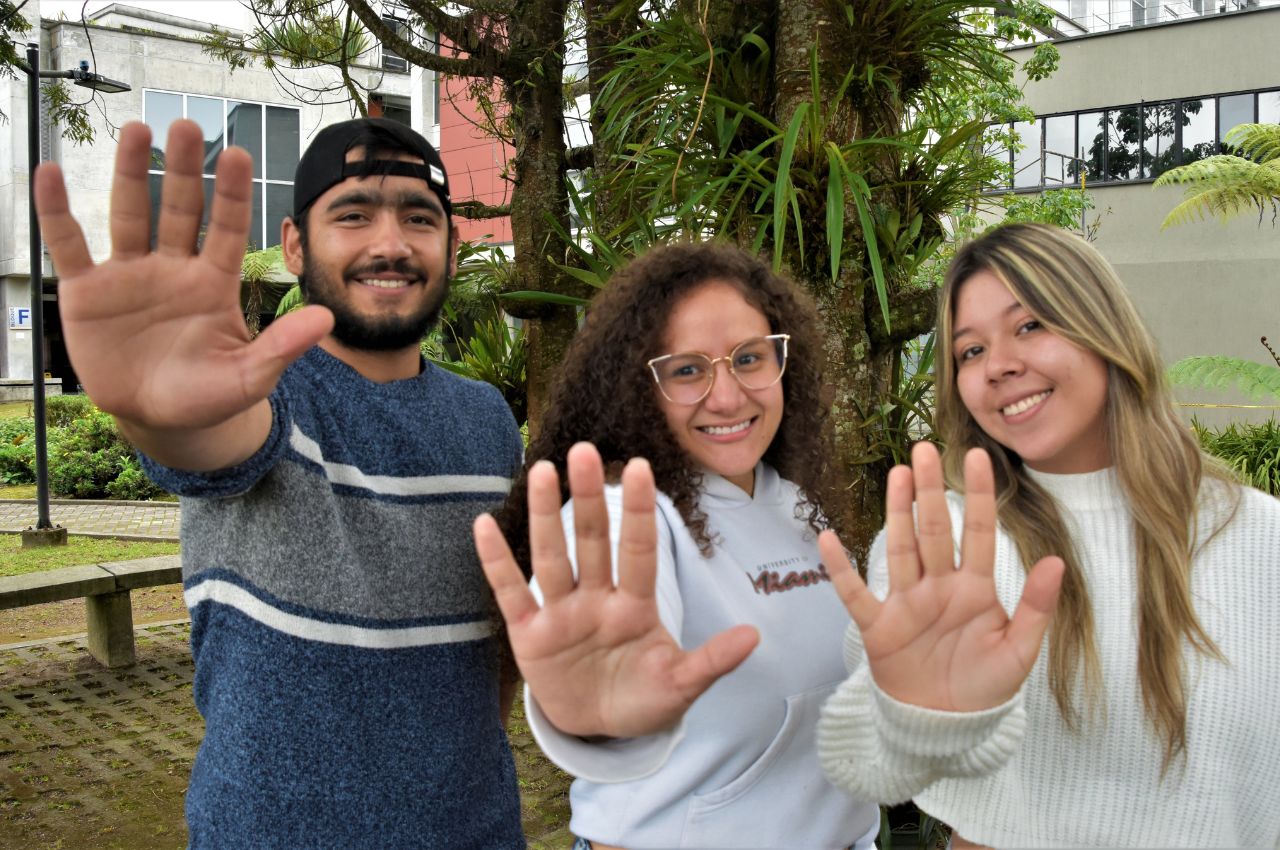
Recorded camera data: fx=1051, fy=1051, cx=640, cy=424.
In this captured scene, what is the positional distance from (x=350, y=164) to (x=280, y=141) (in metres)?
20.4

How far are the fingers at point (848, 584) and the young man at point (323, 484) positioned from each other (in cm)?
69

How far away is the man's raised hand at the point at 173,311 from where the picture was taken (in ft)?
4.14

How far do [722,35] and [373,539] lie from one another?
7.38ft

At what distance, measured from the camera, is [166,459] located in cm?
148

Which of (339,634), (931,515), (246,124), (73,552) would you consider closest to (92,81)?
(73,552)

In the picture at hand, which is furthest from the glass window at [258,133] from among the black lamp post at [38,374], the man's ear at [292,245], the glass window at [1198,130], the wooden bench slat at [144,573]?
the man's ear at [292,245]

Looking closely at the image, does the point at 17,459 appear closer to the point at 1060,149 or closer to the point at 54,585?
the point at 54,585

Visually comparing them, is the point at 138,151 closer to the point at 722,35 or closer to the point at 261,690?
the point at 261,690

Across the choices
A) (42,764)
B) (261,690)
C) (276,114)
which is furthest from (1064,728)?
(276,114)

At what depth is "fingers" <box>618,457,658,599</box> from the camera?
1.14 m

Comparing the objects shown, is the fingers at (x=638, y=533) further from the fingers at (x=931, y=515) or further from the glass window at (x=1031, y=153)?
the glass window at (x=1031, y=153)

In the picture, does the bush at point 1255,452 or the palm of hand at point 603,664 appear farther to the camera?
the bush at point 1255,452

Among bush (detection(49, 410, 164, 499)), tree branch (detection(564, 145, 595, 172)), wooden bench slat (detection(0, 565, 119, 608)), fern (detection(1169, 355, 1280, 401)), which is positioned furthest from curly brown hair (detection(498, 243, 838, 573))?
bush (detection(49, 410, 164, 499))

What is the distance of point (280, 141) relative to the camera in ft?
67.5
